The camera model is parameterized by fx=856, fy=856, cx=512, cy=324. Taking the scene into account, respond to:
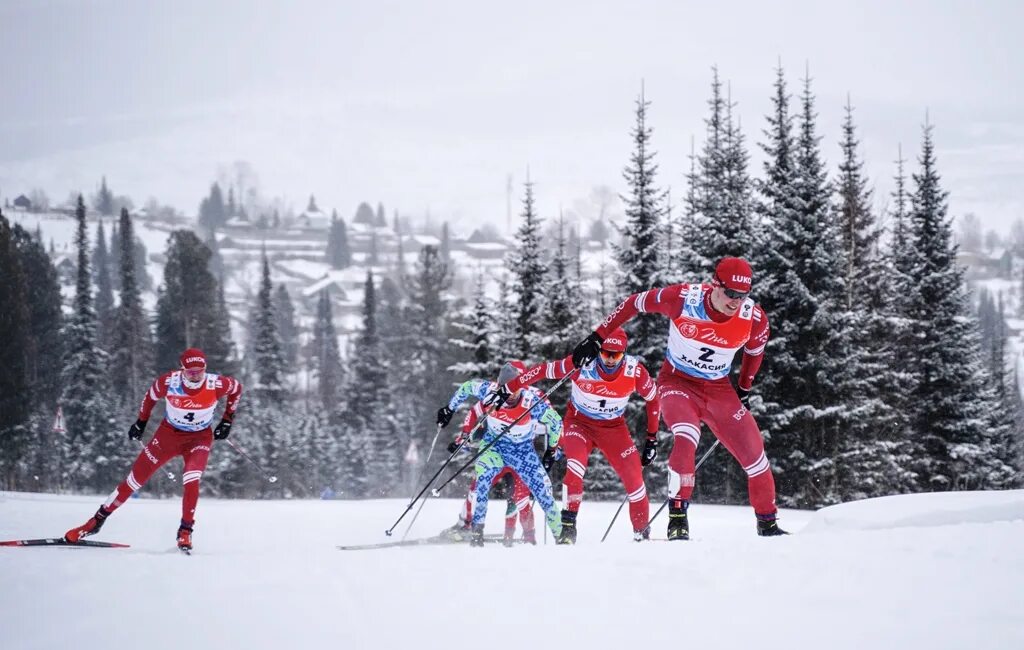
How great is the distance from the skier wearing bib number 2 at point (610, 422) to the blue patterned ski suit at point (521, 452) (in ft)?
1.22

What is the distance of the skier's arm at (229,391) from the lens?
34.6 feet

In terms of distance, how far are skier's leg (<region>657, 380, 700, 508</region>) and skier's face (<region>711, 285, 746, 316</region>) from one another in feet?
2.40

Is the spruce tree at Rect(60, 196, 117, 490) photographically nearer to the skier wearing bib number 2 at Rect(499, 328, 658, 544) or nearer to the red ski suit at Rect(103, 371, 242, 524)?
the red ski suit at Rect(103, 371, 242, 524)

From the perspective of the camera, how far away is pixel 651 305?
7230 millimetres

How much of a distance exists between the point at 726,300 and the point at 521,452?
4014 millimetres

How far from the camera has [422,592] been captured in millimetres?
4527

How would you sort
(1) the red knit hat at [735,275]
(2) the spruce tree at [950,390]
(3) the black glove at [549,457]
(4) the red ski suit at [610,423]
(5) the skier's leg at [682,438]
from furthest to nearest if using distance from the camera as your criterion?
1. (2) the spruce tree at [950,390]
2. (3) the black glove at [549,457]
3. (4) the red ski suit at [610,423]
4. (5) the skier's leg at [682,438]
5. (1) the red knit hat at [735,275]

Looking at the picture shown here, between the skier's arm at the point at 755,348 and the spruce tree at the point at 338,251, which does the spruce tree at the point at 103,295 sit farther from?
the spruce tree at the point at 338,251

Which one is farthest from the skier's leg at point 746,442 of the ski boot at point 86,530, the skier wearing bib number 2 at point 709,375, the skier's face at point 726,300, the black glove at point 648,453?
the ski boot at point 86,530

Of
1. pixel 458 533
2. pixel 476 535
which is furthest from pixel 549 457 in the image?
pixel 458 533

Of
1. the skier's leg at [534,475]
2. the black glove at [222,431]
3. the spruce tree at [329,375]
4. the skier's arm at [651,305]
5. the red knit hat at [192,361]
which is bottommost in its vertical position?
the spruce tree at [329,375]

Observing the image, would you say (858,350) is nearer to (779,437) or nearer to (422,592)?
(779,437)

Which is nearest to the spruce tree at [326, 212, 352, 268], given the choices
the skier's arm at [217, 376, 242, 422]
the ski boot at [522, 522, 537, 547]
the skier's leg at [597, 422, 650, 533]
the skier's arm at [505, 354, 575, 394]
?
the skier's arm at [217, 376, 242, 422]

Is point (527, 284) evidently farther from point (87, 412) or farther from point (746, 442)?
point (87, 412)
